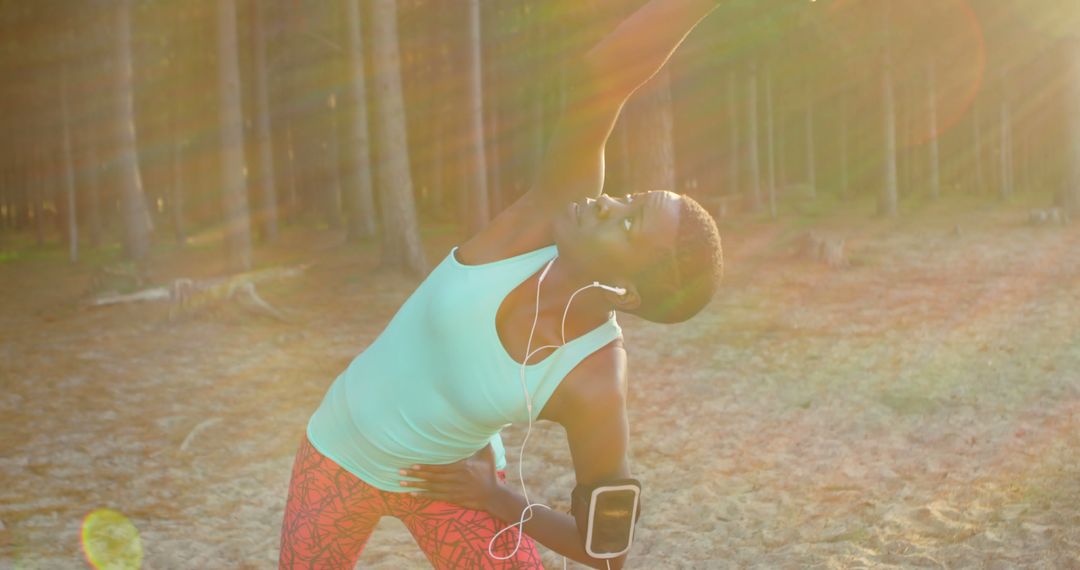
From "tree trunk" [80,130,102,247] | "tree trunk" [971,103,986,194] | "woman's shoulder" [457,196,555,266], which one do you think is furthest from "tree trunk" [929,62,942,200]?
"woman's shoulder" [457,196,555,266]

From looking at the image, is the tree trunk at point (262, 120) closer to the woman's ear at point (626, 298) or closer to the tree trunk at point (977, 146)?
the tree trunk at point (977, 146)

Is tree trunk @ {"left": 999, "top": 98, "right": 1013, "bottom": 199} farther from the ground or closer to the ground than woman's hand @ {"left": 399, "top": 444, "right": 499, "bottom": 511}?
closer to the ground

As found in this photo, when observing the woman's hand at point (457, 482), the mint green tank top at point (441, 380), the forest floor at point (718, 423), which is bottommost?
the forest floor at point (718, 423)

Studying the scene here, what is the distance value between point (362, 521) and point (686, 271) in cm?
106

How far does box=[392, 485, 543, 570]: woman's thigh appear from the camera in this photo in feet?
7.84

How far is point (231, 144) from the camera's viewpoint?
1677 cm

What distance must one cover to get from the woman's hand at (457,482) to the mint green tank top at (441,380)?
0.02 m

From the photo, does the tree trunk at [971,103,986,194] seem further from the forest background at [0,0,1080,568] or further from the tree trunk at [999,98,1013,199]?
the tree trunk at [999,98,1013,199]

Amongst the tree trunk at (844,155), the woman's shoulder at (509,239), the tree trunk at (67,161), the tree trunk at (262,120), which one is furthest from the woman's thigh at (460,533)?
the tree trunk at (844,155)

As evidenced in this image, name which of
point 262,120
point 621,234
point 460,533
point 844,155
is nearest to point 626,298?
point 621,234

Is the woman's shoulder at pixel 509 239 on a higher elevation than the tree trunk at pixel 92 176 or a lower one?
higher

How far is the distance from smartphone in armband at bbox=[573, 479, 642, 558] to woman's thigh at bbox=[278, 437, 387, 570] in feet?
1.89

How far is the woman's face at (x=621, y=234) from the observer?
2.00 meters

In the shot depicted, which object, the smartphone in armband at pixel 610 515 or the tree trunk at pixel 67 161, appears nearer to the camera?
the smartphone in armband at pixel 610 515
